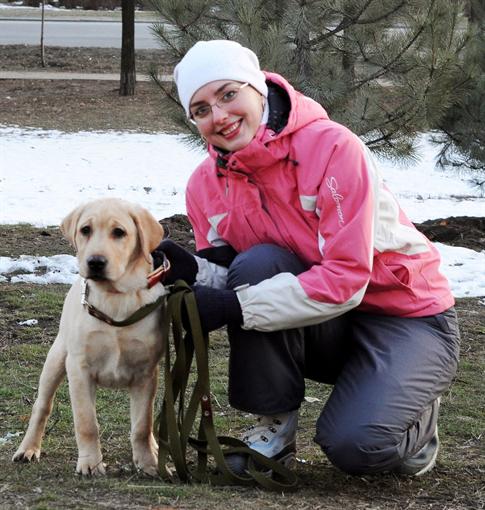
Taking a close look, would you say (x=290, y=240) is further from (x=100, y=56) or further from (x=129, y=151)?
(x=100, y=56)

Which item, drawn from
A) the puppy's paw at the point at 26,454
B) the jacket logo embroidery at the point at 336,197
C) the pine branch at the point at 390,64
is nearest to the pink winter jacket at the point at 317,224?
the jacket logo embroidery at the point at 336,197

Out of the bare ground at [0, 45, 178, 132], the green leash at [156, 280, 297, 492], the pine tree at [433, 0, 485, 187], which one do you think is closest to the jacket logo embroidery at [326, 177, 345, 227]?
the green leash at [156, 280, 297, 492]

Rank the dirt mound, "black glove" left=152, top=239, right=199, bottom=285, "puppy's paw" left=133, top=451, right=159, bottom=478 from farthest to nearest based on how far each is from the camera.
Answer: the dirt mound → "black glove" left=152, top=239, right=199, bottom=285 → "puppy's paw" left=133, top=451, right=159, bottom=478

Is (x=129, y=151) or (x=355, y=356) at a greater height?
(x=355, y=356)

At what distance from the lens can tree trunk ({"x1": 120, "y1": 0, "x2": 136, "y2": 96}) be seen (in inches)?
637

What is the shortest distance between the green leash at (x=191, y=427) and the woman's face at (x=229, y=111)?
1.80 feet

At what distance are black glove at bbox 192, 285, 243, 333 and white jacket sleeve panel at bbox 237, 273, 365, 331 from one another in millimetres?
27

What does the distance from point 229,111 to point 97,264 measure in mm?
720

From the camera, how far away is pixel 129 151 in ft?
45.6

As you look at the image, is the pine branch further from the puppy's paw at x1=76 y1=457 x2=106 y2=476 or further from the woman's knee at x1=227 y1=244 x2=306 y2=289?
the puppy's paw at x1=76 y1=457 x2=106 y2=476

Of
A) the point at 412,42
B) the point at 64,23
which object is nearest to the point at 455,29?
the point at 412,42

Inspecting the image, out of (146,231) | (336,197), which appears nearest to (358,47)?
(336,197)

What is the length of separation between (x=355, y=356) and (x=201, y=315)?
2.17ft

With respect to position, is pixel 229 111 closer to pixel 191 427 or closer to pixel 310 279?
pixel 310 279
